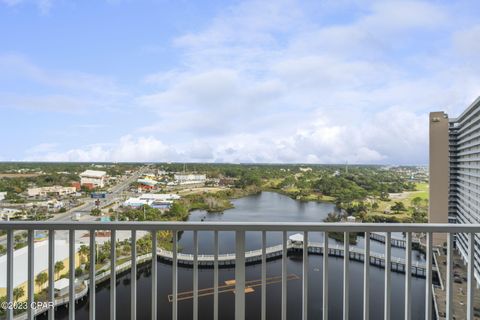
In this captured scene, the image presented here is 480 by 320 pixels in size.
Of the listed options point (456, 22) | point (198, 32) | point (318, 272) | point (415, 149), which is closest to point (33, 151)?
point (198, 32)

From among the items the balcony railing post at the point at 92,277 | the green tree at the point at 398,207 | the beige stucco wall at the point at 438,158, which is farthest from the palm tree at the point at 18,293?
the beige stucco wall at the point at 438,158

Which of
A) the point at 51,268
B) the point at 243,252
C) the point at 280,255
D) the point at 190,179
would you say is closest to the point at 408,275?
the point at 280,255

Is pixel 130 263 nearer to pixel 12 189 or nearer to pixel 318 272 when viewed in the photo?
pixel 318 272

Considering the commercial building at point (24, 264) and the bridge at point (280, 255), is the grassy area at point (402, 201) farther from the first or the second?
the commercial building at point (24, 264)

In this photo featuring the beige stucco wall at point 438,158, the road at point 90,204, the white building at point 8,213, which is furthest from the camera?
the beige stucco wall at point 438,158

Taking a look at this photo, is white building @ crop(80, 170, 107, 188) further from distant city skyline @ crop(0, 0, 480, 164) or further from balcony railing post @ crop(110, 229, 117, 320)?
balcony railing post @ crop(110, 229, 117, 320)

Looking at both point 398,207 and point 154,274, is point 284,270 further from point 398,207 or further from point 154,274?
point 398,207
